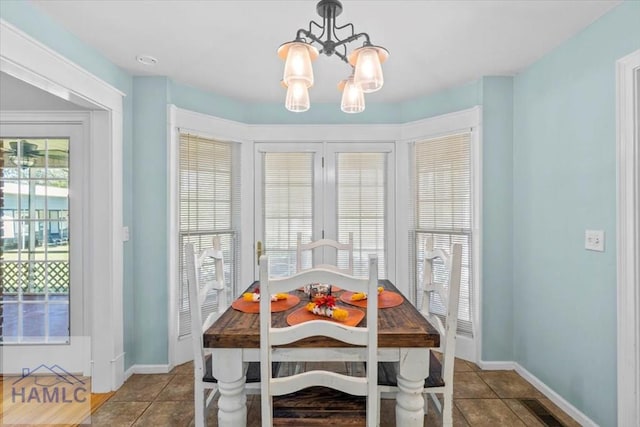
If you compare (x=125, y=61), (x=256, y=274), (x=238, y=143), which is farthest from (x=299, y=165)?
(x=125, y=61)

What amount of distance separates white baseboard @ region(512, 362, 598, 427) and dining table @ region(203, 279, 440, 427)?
51.9 inches

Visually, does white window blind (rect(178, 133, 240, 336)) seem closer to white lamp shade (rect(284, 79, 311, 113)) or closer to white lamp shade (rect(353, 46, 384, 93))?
white lamp shade (rect(284, 79, 311, 113))

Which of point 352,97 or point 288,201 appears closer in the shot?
point 352,97

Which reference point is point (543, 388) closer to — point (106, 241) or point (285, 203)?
point (285, 203)

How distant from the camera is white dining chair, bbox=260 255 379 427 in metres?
1.29

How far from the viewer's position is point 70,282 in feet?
8.90

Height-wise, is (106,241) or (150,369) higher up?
(106,241)

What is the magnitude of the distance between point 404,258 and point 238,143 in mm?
2049

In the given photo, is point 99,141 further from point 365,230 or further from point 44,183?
point 365,230

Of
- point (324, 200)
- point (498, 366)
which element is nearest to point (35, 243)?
point (324, 200)

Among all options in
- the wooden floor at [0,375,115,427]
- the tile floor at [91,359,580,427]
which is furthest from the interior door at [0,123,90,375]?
the tile floor at [91,359,580,427]

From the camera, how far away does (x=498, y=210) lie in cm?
280

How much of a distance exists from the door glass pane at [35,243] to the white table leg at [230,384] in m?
2.03

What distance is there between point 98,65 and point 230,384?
2.33m
